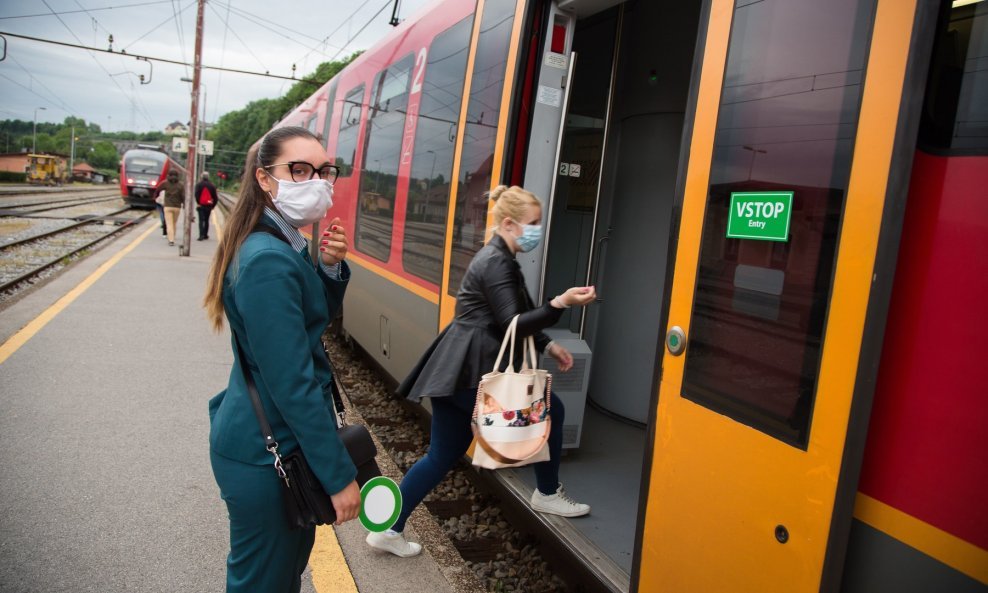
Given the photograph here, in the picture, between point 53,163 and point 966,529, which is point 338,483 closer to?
point 966,529

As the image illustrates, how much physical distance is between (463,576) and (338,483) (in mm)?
1730

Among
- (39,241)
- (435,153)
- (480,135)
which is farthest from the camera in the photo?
(39,241)

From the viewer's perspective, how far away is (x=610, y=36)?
4.64m

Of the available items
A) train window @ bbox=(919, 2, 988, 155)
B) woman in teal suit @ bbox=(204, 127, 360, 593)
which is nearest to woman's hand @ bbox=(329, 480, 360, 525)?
woman in teal suit @ bbox=(204, 127, 360, 593)

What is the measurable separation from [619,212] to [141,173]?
31.1 meters

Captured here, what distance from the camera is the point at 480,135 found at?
12.3 ft

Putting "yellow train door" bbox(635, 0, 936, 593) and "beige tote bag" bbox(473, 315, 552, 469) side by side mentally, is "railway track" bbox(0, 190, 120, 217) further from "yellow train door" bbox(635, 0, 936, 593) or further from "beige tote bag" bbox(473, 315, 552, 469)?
"yellow train door" bbox(635, 0, 936, 593)

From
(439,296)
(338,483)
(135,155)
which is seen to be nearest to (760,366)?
(338,483)

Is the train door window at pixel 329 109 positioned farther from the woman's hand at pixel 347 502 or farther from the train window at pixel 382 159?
the woman's hand at pixel 347 502

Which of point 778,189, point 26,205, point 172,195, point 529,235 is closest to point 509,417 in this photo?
point 529,235

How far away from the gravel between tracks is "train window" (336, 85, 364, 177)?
2.78 meters

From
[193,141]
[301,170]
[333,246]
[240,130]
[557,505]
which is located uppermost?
[240,130]

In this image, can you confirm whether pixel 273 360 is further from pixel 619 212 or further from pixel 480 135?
pixel 619 212

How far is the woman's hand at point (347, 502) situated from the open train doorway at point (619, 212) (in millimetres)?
2230
